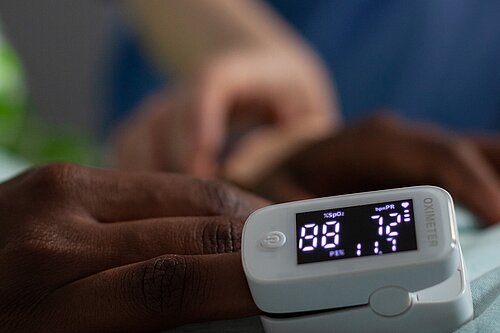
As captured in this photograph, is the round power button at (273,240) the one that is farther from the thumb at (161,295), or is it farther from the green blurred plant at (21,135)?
the green blurred plant at (21,135)

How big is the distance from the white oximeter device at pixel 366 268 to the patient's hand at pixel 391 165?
1.21 ft

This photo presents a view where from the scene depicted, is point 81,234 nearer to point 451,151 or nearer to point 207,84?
point 451,151

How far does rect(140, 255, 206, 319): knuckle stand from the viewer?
0.49 m

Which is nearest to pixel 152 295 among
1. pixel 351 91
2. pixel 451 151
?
pixel 451 151

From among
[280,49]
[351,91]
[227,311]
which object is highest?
[227,311]

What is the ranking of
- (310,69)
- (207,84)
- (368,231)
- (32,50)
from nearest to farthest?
(368,231) → (207,84) → (310,69) → (32,50)

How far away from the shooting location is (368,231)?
49 centimetres

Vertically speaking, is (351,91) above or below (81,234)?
below

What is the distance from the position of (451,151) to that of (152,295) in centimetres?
48

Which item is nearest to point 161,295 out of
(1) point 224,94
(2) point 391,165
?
(2) point 391,165

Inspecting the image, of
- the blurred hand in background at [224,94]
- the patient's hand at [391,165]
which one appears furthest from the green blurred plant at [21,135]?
the patient's hand at [391,165]

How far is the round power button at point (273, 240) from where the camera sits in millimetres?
497

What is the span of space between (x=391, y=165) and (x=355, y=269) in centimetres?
49

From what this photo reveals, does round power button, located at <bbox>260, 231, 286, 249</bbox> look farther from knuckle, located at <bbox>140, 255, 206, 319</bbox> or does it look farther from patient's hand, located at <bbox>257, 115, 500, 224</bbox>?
patient's hand, located at <bbox>257, 115, 500, 224</bbox>
